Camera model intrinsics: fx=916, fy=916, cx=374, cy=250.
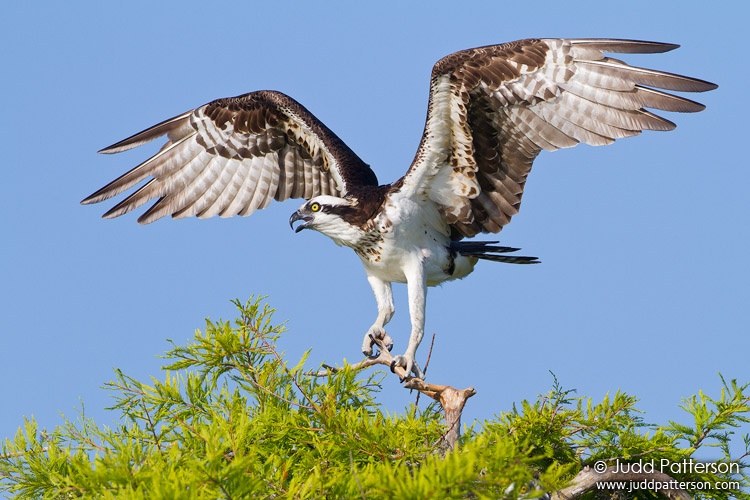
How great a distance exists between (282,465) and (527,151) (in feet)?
12.2

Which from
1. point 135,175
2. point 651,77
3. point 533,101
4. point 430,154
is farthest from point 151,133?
point 651,77

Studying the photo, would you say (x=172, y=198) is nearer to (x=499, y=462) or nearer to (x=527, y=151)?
(x=527, y=151)

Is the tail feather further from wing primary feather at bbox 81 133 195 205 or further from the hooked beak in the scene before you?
wing primary feather at bbox 81 133 195 205

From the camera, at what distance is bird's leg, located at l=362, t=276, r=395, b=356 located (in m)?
7.47

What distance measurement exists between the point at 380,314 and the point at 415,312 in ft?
1.61

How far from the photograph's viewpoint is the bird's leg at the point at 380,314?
7473 millimetres

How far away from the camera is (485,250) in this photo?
26.7 feet

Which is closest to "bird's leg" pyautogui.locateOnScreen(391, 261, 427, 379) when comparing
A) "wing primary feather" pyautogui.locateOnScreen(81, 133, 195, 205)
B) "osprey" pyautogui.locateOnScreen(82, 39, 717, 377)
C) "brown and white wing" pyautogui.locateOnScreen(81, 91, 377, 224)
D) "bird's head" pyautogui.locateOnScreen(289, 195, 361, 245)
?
"osprey" pyautogui.locateOnScreen(82, 39, 717, 377)

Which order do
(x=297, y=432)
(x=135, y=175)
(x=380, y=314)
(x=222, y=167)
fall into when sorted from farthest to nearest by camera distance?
(x=222, y=167), (x=135, y=175), (x=380, y=314), (x=297, y=432)

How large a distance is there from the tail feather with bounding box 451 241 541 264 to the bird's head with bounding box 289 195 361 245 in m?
1.01

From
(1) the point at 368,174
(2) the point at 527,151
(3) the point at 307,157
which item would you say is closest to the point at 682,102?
(2) the point at 527,151

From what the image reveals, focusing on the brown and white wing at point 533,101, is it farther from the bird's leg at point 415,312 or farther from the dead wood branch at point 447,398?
the dead wood branch at point 447,398

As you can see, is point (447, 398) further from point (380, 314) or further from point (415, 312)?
point (380, 314)

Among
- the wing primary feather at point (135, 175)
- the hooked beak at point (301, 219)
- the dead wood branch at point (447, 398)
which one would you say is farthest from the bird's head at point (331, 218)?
the wing primary feather at point (135, 175)
